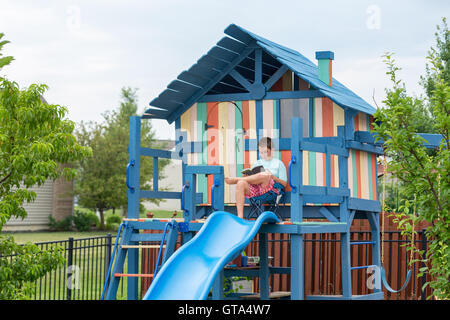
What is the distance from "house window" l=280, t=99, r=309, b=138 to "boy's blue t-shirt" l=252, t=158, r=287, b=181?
2.56 ft

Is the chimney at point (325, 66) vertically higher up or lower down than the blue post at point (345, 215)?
higher up

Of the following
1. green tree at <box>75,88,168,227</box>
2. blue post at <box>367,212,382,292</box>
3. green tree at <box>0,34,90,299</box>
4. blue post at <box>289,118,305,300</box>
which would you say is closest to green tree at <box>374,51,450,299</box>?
blue post at <box>289,118,305,300</box>

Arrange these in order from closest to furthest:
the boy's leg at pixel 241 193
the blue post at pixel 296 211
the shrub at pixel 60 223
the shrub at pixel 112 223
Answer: the blue post at pixel 296 211 → the boy's leg at pixel 241 193 → the shrub at pixel 60 223 → the shrub at pixel 112 223

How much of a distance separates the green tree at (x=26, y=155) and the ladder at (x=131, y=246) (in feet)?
2.49

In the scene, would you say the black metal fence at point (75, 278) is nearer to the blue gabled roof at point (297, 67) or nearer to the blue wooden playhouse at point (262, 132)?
the blue wooden playhouse at point (262, 132)

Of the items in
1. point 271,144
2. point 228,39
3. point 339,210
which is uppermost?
point 228,39

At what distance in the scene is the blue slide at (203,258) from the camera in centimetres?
635

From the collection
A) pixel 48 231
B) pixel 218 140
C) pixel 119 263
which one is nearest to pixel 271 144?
pixel 218 140

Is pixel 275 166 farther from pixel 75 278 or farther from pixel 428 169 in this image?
pixel 75 278

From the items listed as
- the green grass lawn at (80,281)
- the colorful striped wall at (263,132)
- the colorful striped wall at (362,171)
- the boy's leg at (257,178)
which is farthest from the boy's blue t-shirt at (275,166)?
the green grass lawn at (80,281)

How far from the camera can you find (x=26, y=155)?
7.49 meters
